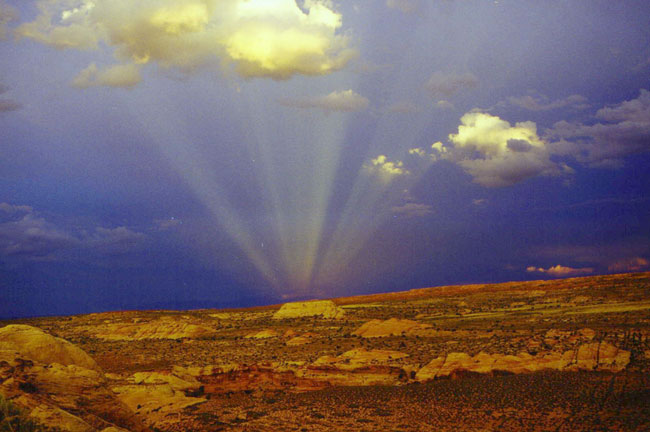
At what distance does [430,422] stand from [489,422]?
2.44 metres

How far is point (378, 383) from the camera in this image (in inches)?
1053

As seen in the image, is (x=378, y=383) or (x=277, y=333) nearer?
(x=378, y=383)

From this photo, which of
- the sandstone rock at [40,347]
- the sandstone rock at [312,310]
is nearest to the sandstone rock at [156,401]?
the sandstone rock at [40,347]

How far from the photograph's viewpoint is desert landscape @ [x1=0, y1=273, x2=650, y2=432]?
44.6 ft

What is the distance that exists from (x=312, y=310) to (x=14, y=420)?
65.1 m

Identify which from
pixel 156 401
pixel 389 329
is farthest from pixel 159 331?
pixel 156 401

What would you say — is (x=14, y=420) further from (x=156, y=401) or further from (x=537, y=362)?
(x=537, y=362)

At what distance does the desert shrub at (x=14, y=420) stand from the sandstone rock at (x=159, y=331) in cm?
4961

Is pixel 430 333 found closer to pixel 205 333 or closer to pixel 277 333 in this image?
pixel 277 333

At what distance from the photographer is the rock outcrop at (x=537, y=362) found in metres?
24.4

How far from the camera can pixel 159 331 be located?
60.1 meters

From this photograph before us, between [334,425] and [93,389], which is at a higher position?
[93,389]

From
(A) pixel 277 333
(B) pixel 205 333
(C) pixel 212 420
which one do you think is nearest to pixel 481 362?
(C) pixel 212 420

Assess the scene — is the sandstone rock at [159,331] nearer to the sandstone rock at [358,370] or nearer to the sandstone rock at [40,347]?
the sandstone rock at [358,370]
